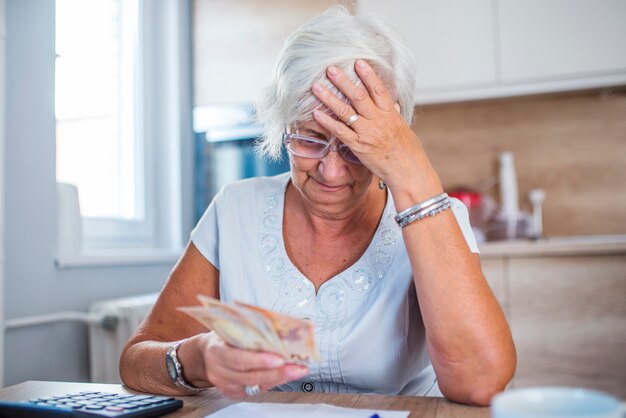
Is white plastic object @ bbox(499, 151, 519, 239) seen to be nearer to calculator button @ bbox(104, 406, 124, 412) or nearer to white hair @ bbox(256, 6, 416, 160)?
white hair @ bbox(256, 6, 416, 160)

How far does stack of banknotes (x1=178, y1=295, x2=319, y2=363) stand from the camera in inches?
25.5

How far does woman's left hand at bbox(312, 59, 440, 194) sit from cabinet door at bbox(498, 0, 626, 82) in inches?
63.5

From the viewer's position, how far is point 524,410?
43cm

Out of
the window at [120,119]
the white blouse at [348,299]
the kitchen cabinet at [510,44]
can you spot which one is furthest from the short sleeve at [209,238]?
the kitchen cabinet at [510,44]

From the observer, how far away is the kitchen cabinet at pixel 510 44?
235 cm

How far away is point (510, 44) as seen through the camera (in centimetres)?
244

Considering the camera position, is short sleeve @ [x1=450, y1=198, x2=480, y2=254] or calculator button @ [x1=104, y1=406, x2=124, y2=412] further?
short sleeve @ [x1=450, y1=198, x2=480, y2=254]

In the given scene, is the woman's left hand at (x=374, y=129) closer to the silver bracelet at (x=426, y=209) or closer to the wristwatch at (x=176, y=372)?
the silver bracelet at (x=426, y=209)

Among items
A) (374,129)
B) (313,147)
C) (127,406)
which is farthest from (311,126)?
(127,406)

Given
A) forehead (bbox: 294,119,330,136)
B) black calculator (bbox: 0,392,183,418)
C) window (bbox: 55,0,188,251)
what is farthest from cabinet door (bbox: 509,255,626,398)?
black calculator (bbox: 0,392,183,418)

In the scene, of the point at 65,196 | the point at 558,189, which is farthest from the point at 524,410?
the point at 558,189

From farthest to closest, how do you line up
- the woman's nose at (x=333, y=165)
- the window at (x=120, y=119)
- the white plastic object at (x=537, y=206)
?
the white plastic object at (x=537, y=206) < the window at (x=120, y=119) < the woman's nose at (x=333, y=165)

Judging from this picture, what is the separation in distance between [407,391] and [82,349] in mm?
1376

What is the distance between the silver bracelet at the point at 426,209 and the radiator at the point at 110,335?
129 centimetres
